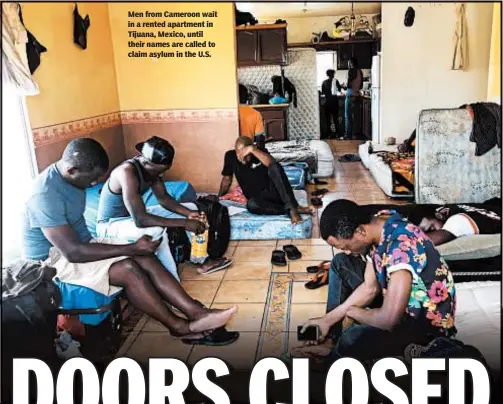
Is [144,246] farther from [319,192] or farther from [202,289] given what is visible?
[319,192]

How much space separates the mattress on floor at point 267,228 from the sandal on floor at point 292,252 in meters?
0.24

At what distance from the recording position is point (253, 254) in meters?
2.69

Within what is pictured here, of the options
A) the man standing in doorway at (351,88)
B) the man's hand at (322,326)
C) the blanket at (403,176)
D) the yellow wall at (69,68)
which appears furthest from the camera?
the man standing in doorway at (351,88)

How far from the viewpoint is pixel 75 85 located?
2.71m

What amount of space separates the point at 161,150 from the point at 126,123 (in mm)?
1325

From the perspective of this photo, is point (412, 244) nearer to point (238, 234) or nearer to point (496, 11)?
point (238, 234)

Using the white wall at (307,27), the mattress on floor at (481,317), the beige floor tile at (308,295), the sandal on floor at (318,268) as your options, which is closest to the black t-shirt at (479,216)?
the mattress on floor at (481,317)

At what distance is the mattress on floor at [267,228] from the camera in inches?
114

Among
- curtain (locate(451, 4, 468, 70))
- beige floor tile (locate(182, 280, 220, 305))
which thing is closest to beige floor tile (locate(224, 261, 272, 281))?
beige floor tile (locate(182, 280, 220, 305))

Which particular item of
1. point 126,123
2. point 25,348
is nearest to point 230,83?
point 126,123

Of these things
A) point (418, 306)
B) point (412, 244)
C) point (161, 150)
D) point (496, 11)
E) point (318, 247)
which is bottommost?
point (318, 247)

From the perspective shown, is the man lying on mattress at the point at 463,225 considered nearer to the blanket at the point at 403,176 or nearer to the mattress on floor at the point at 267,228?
the mattress on floor at the point at 267,228

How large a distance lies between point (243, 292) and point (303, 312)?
1.09ft

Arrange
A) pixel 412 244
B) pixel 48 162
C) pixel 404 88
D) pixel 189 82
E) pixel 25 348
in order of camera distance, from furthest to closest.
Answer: pixel 404 88
pixel 189 82
pixel 48 162
pixel 25 348
pixel 412 244
